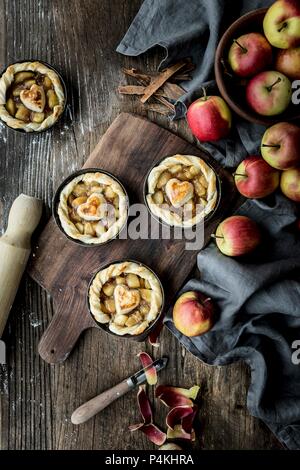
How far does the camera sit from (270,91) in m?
2.23

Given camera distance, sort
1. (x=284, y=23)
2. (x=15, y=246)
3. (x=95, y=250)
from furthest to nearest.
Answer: (x=95, y=250)
(x=15, y=246)
(x=284, y=23)

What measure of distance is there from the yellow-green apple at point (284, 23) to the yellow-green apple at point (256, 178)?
17.3 inches

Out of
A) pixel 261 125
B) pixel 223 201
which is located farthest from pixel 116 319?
pixel 261 125

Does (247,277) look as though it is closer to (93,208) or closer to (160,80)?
(93,208)

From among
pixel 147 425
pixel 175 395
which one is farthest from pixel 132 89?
pixel 147 425

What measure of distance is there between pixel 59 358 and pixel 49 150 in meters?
0.87

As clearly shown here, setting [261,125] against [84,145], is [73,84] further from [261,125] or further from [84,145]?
[261,125]

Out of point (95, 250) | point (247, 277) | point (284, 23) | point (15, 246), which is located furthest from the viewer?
point (95, 250)

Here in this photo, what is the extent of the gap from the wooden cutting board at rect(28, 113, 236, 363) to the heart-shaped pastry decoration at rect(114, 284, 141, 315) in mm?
Answer: 169

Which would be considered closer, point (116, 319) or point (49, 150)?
point (116, 319)

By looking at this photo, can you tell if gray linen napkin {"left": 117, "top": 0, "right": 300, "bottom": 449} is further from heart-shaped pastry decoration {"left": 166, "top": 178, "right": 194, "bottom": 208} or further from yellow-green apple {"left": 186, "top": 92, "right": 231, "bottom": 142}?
heart-shaped pastry decoration {"left": 166, "top": 178, "right": 194, "bottom": 208}

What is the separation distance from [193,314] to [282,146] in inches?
28.1

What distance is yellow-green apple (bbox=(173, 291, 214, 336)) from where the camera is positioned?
2.30m

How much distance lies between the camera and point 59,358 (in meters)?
2.49
